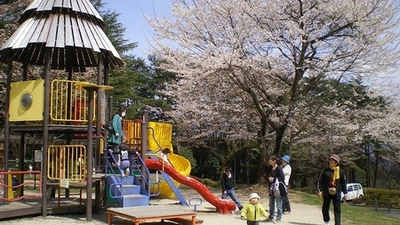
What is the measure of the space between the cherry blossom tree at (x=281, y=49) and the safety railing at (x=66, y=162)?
624 centimetres

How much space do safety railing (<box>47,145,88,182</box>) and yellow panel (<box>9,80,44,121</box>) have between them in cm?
88

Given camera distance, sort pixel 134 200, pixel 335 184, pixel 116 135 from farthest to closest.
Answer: pixel 116 135 < pixel 134 200 < pixel 335 184

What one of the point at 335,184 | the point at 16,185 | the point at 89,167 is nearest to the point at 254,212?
the point at 335,184

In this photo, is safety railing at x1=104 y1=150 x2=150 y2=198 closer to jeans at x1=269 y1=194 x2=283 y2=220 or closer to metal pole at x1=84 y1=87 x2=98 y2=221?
metal pole at x1=84 y1=87 x2=98 y2=221

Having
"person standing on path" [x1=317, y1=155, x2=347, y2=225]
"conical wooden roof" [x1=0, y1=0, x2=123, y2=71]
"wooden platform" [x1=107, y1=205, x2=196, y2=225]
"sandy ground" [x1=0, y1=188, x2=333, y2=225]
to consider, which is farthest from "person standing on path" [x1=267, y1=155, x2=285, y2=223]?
"conical wooden roof" [x1=0, y1=0, x2=123, y2=71]

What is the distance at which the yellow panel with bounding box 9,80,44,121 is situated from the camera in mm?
10852

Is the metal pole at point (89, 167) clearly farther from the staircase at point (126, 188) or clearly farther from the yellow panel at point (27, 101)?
the yellow panel at point (27, 101)

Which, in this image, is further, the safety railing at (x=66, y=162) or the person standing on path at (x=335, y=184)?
the safety railing at (x=66, y=162)

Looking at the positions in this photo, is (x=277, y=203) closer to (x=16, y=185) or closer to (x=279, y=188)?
(x=279, y=188)

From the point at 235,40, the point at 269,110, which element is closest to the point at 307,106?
the point at 269,110

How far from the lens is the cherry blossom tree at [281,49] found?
15781mm

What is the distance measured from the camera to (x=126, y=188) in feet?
35.3

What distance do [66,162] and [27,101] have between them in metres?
1.70

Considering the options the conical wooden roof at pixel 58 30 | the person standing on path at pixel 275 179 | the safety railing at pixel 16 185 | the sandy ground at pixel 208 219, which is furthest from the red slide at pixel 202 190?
the conical wooden roof at pixel 58 30
